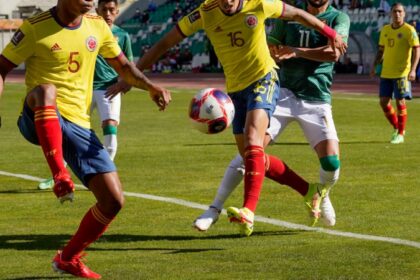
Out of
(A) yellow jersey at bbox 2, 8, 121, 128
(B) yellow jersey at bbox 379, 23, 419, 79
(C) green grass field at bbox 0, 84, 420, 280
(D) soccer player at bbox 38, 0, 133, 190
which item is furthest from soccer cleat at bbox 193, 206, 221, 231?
(B) yellow jersey at bbox 379, 23, 419, 79

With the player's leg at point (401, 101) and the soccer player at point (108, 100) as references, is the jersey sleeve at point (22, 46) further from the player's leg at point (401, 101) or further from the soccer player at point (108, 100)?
the player's leg at point (401, 101)

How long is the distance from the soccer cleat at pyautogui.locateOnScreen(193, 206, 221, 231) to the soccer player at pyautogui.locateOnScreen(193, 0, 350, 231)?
60 centimetres

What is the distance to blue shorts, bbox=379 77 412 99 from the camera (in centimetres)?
2127

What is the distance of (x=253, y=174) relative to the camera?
30.2ft

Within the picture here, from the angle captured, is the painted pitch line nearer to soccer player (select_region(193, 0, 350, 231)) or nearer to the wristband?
soccer player (select_region(193, 0, 350, 231))

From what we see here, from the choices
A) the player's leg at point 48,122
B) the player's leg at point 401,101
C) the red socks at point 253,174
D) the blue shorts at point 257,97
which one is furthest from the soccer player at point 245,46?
the player's leg at point 401,101

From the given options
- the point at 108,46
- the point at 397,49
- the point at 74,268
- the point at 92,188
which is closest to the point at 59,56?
the point at 108,46

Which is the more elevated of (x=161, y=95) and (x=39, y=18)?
(x=39, y=18)

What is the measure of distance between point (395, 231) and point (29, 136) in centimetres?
350

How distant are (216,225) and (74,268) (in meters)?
2.76

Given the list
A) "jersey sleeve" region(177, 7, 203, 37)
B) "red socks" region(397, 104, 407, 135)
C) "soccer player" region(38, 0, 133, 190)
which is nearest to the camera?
"jersey sleeve" region(177, 7, 203, 37)

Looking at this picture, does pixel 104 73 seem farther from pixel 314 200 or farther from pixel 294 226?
pixel 314 200

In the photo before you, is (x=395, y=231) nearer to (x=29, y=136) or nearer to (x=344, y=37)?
(x=344, y=37)

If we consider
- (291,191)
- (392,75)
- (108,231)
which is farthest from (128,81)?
(392,75)
